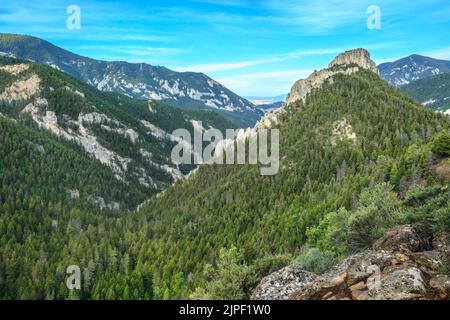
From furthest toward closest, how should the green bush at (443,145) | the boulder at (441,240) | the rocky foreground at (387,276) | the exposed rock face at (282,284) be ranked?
the green bush at (443,145) < the exposed rock face at (282,284) < the boulder at (441,240) < the rocky foreground at (387,276)

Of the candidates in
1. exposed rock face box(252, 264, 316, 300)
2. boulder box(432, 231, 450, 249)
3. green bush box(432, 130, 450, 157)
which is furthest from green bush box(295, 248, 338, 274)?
green bush box(432, 130, 450, 157)

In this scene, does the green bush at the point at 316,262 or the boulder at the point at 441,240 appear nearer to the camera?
the boulder at the point at 441,240

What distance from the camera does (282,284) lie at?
141ft

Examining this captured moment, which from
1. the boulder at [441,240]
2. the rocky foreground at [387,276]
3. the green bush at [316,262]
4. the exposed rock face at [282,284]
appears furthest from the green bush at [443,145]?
the exposed rock face at [282,284]

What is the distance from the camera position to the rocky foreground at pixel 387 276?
3125 centimetres

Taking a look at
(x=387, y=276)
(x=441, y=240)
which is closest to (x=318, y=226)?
(x=441, y=240)

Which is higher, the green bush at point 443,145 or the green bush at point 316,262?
the green bush at point 443,145

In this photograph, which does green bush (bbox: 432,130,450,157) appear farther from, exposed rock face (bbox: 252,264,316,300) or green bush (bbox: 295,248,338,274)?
exposed rock face (bbox: 252,264,316,300)

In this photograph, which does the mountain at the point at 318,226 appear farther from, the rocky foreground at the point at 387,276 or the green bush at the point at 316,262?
the rocky foreground at the point at 387,276

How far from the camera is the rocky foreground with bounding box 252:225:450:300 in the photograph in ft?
103

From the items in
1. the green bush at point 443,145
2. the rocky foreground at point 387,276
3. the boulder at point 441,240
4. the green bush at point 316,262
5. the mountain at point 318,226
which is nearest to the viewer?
the rocky foreground at point 387,276
